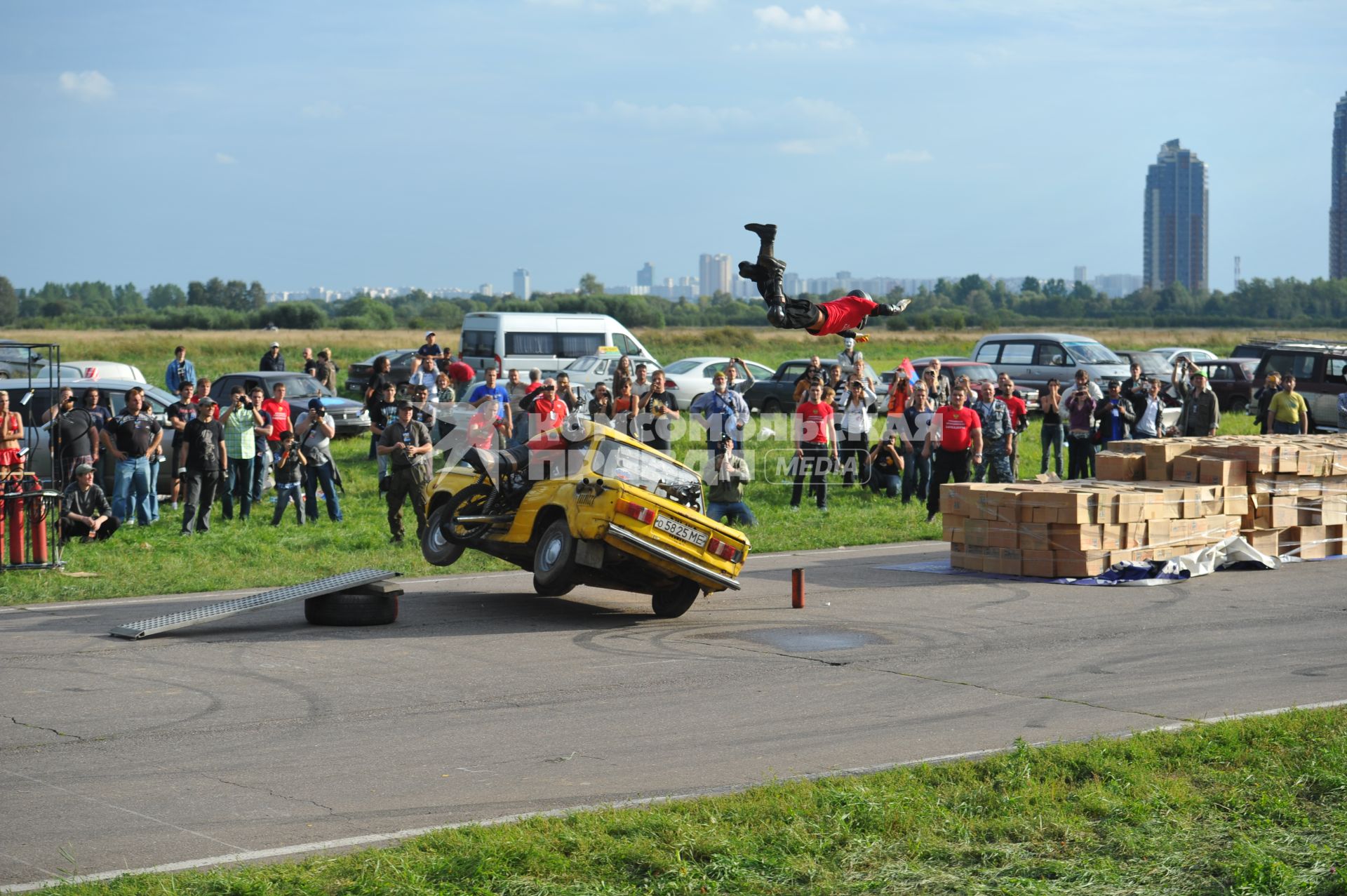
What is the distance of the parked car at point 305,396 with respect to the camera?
1072 inches

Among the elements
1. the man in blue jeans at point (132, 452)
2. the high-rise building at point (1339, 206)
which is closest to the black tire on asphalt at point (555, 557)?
the man in blue jeans at point (132, 452)

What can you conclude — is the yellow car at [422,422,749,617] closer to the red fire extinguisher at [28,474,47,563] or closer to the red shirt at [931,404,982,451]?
the red fire extinguisher at [28,474,47,563]

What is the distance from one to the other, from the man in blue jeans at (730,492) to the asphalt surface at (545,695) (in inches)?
156

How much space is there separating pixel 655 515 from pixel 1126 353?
29508 millimetres

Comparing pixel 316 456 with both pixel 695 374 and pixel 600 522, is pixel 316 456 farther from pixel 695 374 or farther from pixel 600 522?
pixel 695 374

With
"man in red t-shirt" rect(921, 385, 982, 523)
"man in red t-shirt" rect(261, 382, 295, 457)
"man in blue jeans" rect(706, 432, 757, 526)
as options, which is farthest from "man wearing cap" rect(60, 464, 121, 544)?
"man in red t-shirt" rect(921, 385, 982, 523)

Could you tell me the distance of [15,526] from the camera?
50.7 feet

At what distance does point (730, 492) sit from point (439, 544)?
227 inches

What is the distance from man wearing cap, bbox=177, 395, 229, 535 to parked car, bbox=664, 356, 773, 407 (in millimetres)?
16366

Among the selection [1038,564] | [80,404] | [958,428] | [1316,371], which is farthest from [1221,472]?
[1316,371]

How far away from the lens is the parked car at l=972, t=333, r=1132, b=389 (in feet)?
112

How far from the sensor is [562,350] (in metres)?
35.0

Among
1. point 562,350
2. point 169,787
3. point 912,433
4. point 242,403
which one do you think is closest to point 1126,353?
point 562,350

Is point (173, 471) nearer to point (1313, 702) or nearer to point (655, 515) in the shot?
point (655, 515)
